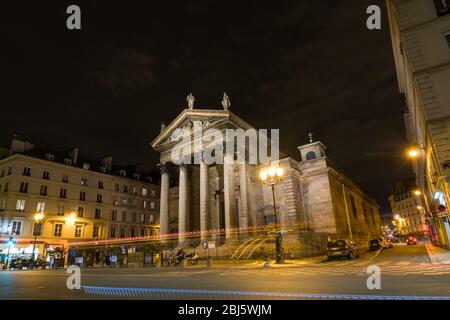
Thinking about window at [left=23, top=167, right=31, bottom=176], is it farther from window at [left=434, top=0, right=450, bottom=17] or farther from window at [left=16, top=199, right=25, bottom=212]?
window at [left=434, top=0, right=450, bottom=17]

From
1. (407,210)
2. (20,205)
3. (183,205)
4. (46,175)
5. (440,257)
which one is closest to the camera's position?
(440,257)

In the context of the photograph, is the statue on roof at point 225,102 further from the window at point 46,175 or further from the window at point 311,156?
the window at point 46,175

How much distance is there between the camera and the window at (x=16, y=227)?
1606 inches

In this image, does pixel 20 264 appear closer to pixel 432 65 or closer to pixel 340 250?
pixel 340 250

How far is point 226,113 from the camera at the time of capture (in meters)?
34.4

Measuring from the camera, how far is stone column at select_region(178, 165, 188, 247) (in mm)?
34688

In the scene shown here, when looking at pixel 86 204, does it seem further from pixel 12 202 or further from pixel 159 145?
pixel 159 145

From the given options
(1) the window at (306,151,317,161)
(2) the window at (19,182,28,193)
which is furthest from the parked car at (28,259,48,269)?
(1) the window at (306,151,317,161)

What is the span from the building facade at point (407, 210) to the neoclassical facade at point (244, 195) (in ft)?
166

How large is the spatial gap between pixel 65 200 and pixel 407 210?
3714 inches

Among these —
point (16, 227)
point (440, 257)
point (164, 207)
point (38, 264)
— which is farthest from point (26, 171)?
point (440, 257)

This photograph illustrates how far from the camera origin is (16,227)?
41062mm

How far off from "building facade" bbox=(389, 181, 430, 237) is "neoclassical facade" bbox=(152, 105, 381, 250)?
5052 cm

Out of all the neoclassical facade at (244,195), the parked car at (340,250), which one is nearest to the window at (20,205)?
the neoclassical facade at (244,195)
